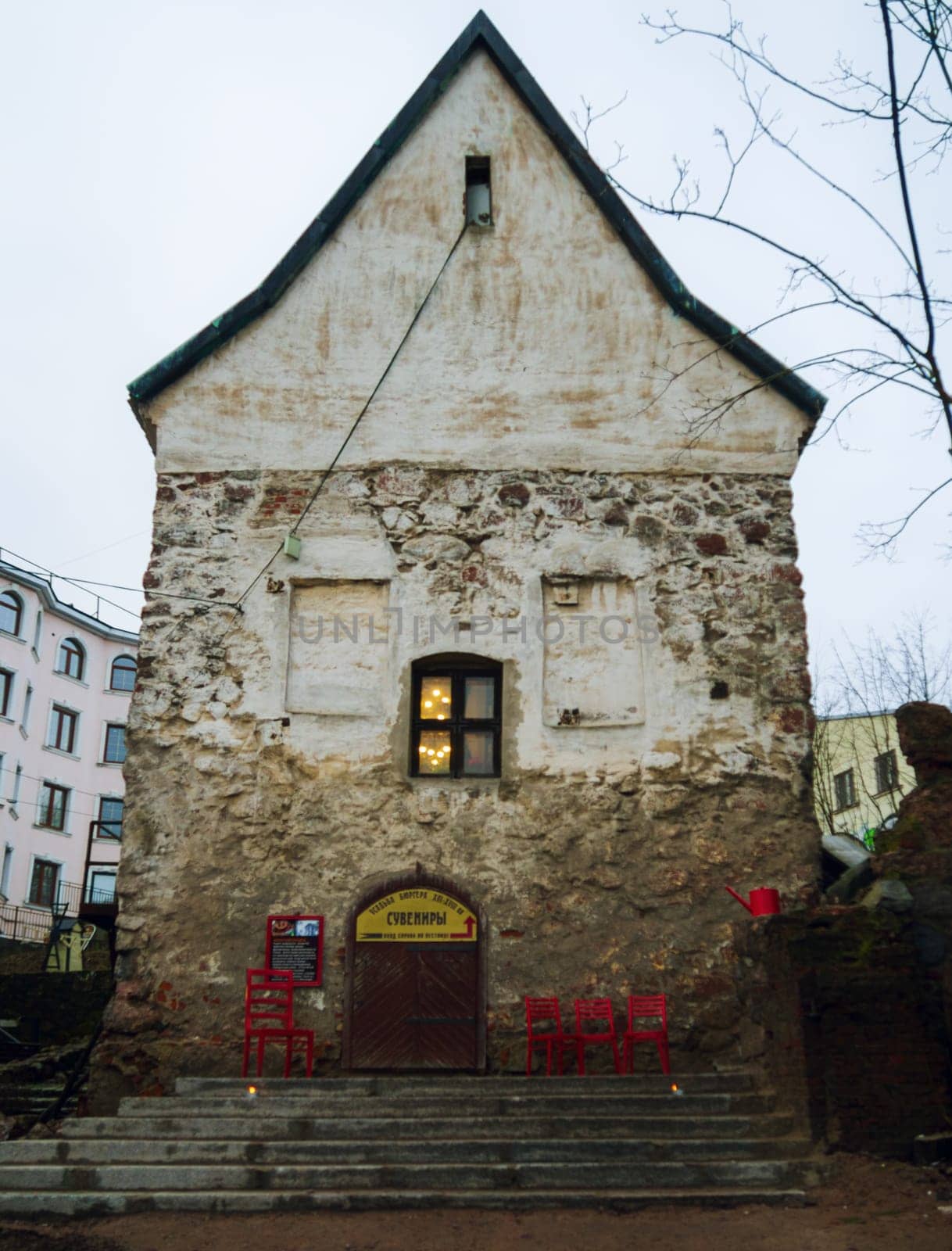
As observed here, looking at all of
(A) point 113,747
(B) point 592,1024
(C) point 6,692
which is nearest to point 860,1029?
(B) point 592,1024

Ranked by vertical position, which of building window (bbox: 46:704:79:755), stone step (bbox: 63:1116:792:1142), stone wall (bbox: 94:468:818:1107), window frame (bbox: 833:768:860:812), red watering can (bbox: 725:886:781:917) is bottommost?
stone step (bbox: 63:1116:792:1142)

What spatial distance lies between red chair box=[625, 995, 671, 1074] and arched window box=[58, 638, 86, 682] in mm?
31914

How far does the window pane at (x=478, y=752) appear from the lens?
970 centimetres

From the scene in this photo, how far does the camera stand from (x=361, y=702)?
979cm

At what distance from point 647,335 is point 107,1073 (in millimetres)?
7762

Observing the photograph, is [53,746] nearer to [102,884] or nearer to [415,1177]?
[102,884]

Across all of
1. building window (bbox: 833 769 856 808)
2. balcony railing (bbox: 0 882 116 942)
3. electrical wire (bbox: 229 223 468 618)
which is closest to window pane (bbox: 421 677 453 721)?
electrical wire (bbox: 229 223 468 618)

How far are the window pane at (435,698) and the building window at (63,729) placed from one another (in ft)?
96.9

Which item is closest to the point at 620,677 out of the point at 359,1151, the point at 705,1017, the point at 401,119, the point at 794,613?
the point at 794,613

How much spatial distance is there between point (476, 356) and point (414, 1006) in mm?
5707

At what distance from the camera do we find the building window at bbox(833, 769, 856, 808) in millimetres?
25570

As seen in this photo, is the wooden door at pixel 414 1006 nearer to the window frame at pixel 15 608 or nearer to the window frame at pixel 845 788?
the window frame at pixel 845 788

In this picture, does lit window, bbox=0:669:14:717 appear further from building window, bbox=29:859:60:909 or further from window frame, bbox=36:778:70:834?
building window, bbox=29:859:60:909

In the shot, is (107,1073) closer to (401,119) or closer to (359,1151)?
(359,1151)
